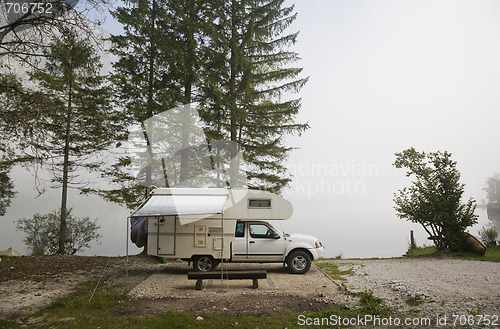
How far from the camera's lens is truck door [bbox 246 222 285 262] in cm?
1073

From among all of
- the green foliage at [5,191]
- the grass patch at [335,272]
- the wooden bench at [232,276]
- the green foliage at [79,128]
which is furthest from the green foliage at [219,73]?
the wooden bench at [232,276]

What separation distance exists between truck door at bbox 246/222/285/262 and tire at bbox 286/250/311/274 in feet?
1.09

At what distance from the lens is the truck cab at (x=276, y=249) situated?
10.7 metres

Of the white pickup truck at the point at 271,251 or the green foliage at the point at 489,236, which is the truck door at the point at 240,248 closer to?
the white pickup truck at the point at 271,251

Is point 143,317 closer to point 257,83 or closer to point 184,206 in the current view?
point 184,206

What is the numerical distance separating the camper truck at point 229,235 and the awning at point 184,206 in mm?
31

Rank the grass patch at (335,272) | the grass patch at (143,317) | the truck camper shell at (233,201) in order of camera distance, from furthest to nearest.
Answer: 1. the grass patch at (335,272)
2. the truck camper shell at (233,201)
3. the grass patch at (143,317)

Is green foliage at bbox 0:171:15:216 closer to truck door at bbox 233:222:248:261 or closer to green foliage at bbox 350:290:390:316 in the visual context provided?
truck door at bbox 233:222:248:261

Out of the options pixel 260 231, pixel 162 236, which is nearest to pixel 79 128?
pixel 162 236

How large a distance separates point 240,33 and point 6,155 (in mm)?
12735

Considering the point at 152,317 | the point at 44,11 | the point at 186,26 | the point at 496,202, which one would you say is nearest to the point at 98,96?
the point at 186,26

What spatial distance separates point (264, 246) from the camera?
10.8 metres

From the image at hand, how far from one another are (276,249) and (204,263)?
2317 millimetres

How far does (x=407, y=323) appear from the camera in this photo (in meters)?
5.87
